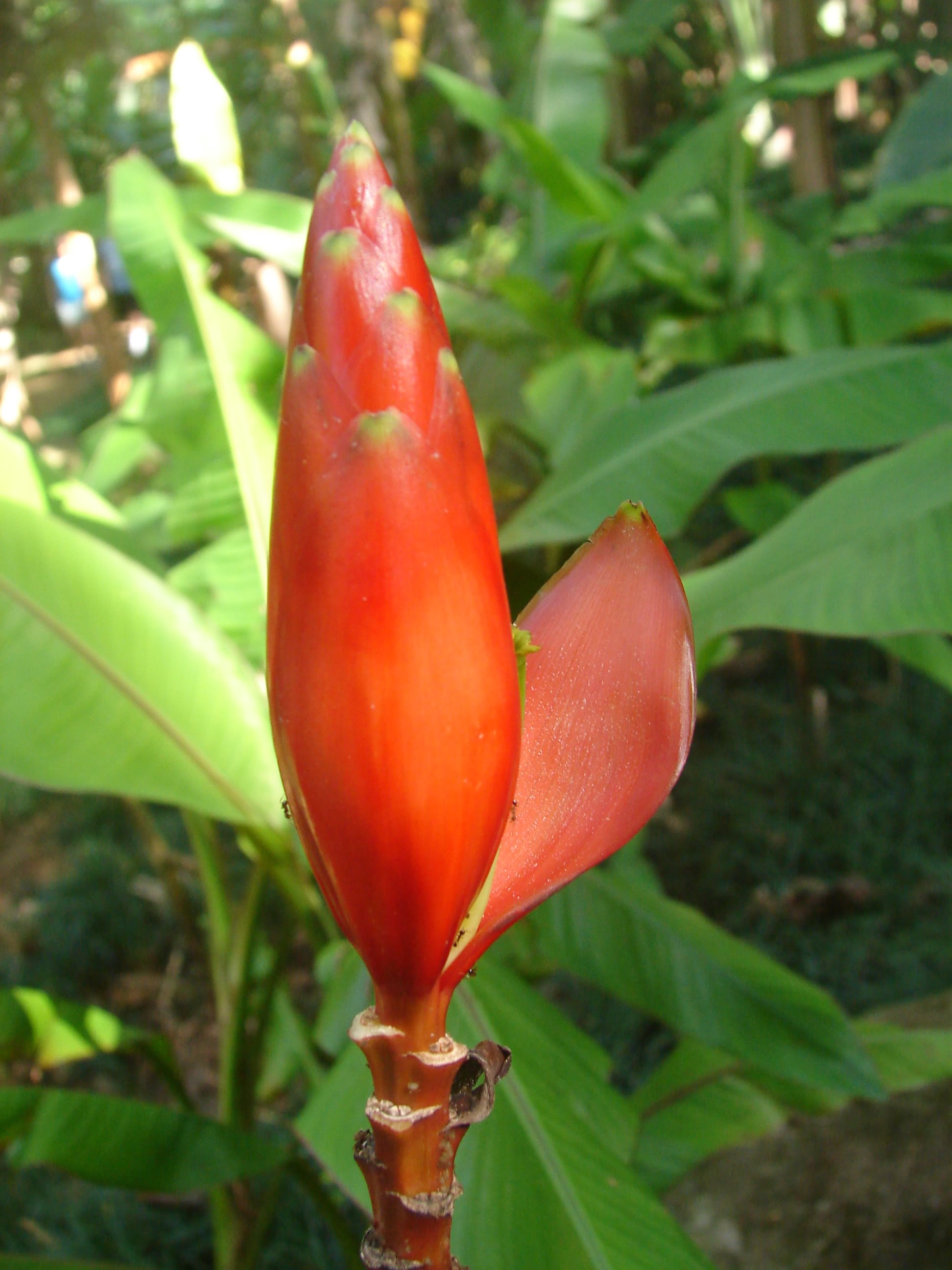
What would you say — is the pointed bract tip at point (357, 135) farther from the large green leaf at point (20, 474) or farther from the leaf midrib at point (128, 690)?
the large green leaf at point (20, 474)

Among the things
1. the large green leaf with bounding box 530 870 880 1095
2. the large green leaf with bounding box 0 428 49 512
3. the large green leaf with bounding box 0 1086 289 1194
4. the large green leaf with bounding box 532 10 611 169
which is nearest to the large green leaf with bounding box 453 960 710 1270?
the large green leaf with bounding box 530 870 880 1095

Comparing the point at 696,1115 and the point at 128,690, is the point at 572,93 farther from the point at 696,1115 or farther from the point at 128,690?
the point at 696,1115

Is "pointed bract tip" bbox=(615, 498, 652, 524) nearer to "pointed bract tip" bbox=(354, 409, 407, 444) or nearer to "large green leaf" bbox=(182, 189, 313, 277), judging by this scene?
"pointed bract tip" bbox=(354, 409, 407, 444)

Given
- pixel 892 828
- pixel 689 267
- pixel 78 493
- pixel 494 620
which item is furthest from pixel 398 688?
pixel 892 828

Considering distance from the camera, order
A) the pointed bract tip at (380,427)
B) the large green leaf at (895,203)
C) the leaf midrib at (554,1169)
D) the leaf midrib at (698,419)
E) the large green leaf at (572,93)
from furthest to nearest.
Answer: the large green leaf at (572,93)
the large green leaf at (895,203)
the leaf midrib at (698,419)
the leaf midrib at (554,1169)
the pointed bract tip at (380,427)

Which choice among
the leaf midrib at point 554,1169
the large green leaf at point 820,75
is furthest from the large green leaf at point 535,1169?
the large green leaf at point 820,75

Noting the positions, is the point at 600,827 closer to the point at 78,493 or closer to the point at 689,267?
the point at 78,493

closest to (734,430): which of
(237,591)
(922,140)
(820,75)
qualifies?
(237,591)
